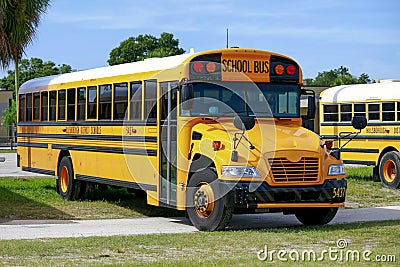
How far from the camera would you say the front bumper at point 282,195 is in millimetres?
12273

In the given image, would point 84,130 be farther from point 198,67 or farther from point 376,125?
point 376,125

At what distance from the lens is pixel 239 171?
1225 centimetres

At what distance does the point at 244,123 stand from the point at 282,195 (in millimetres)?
1254

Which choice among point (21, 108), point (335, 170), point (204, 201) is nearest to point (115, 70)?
point (204, 201)

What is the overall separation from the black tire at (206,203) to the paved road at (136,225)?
1.13ft

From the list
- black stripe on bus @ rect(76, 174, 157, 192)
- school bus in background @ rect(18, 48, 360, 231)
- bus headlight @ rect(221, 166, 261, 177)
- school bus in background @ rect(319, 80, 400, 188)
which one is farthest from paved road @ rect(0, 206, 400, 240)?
school bus in background @ rect(319, 80, 400, 188)

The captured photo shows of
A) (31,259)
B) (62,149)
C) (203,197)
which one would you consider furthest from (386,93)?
(31,259)

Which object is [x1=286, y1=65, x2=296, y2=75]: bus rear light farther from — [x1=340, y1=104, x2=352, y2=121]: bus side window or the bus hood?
[x1=340, y1=104, x2=352, y2=121]: bus side window

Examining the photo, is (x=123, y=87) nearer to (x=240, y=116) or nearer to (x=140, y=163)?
(x=140, y=163)

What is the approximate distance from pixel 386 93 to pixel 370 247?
11868 mm

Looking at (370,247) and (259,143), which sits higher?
(259,143)

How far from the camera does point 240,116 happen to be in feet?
43.5

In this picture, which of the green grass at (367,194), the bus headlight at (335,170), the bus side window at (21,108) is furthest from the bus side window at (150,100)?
the bus side window at (21,108)

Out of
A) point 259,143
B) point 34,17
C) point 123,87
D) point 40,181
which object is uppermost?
point 34,17
